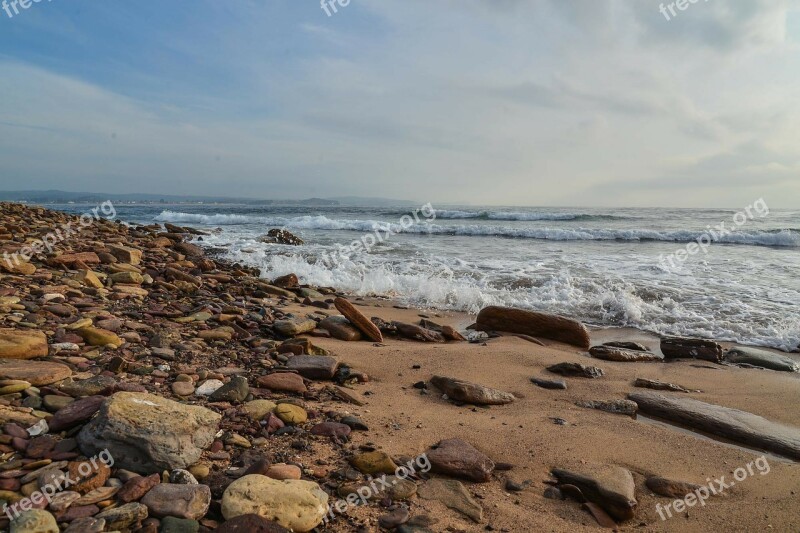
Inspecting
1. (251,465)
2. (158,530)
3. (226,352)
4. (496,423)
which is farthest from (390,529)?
(226,352)

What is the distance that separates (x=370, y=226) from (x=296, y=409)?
23.8 meters

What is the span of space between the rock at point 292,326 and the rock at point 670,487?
3562mm

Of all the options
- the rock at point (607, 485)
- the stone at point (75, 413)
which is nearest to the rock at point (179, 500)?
the stone at point (75, 413)

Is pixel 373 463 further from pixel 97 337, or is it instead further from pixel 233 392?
pixel 97 337

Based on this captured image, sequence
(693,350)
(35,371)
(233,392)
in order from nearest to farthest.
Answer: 1. (35,371)
2. (233,392)
3. (693,350)

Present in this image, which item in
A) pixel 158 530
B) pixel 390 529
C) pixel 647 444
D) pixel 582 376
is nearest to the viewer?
pixel 158 530

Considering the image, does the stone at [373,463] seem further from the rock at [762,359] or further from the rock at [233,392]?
the rock at [762,359]

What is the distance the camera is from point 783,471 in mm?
2877

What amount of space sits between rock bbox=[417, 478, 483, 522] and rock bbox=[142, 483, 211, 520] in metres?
1.05

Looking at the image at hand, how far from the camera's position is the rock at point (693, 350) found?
17.7ft

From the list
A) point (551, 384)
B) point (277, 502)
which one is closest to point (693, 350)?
point (551, 384)

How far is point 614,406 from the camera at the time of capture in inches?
146

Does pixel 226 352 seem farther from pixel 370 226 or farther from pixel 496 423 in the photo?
pixel 370 226

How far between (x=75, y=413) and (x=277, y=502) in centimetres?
123
